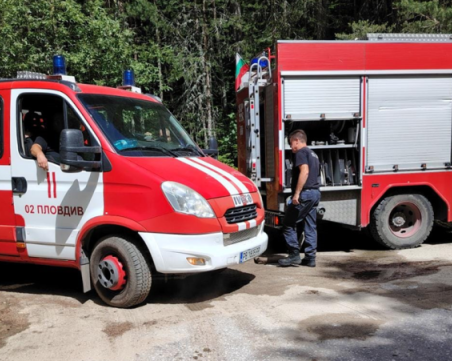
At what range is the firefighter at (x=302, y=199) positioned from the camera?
21.2 feet

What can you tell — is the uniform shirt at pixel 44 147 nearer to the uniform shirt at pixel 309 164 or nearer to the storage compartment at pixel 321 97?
the uniform shirt at pixel 309 164

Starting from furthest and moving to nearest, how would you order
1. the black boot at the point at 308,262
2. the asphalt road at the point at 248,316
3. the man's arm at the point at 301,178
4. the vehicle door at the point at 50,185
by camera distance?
the black boot at the point at 308,262 < the man's arm at the point at 301,178 < the vehicle door at the point at 50,185 < the asphalt road at the point at 248,316

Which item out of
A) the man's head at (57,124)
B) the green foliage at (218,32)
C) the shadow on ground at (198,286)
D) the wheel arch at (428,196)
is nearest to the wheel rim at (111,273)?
the shadow on ground at (198,286)

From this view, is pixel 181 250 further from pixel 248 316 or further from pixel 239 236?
pixel 248 316

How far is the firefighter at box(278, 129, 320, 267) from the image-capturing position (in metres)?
6.46

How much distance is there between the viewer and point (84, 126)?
5.05m

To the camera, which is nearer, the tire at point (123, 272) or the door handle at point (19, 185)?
the tire at point (123, 272)

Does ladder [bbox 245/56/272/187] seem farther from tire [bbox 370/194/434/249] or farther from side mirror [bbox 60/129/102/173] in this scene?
side mirror [bbox 60/129/102/173]

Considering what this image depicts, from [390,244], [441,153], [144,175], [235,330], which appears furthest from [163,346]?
[441,153]

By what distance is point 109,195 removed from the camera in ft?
15.9

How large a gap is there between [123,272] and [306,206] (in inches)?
110

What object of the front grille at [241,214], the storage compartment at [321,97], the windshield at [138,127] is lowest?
the front grille at [241,214]

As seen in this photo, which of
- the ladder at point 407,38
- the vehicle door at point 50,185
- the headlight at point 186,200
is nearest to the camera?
the headlight at point 186,200

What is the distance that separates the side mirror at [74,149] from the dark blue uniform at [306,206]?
9.28 feet
